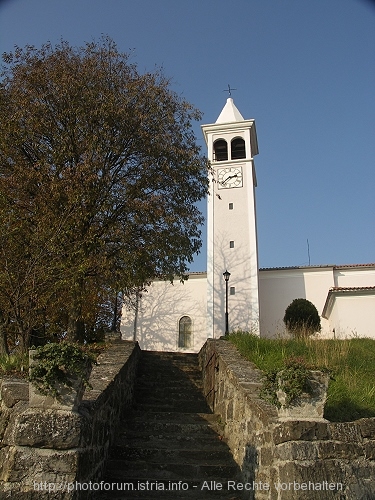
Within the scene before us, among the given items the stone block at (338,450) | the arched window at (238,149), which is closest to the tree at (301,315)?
the arched window at (238,149)

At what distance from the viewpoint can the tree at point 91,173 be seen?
10.0 meters

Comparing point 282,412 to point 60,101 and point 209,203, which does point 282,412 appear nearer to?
point 60,101

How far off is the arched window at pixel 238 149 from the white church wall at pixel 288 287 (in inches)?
284

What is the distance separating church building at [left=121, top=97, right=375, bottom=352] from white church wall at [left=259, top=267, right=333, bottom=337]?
57mm

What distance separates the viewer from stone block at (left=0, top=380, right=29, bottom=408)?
5625mm

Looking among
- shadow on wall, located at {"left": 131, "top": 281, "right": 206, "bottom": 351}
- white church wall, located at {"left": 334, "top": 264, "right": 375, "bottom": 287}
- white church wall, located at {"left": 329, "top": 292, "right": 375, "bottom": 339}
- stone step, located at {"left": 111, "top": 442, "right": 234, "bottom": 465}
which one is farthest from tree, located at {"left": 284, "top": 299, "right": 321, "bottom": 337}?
stone step, located at {"left": 111, "top": 442, "right": 234, "bottom": 465}

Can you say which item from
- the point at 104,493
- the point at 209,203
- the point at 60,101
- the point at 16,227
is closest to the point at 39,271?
the point at 16,227

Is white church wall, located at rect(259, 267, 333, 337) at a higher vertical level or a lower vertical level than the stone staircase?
higher

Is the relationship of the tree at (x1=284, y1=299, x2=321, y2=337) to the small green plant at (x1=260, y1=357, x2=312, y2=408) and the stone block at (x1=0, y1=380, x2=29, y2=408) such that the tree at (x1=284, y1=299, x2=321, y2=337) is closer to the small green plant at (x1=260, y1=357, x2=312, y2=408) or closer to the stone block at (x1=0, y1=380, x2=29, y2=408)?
the small green plant at (x1=260, y1=357, x2=312, y2=408)

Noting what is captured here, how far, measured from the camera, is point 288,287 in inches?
1071

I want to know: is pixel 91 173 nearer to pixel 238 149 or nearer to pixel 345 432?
pixel 345 432

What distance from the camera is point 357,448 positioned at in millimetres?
4906

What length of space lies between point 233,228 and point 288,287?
5355 millimetres

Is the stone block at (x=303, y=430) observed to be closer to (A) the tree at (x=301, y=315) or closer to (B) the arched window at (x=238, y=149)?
(A) the tree at (x=301, y=315)
